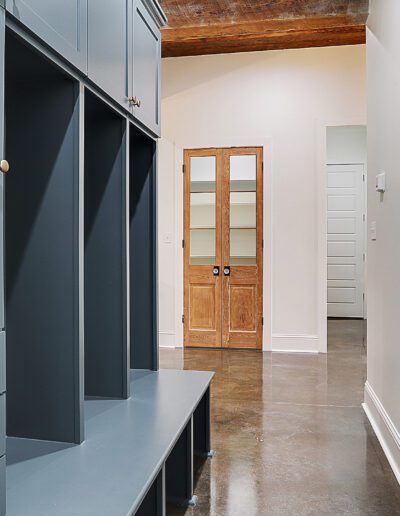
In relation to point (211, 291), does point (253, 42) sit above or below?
above

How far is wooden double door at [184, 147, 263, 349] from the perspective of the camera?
551 centimetres

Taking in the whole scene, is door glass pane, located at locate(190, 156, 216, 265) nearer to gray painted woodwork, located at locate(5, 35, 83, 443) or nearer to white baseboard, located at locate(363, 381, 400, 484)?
→ white baseboard, located at locate(363, 381, 400, 484)

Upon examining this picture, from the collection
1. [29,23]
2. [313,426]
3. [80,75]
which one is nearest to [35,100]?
[80,75]

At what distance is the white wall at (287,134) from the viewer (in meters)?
5.38

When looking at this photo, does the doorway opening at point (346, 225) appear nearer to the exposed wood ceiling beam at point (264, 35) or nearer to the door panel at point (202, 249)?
the exposed wood ceiling beam at point (264, 35)

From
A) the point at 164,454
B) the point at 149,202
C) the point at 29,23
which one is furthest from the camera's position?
the point at 149,202

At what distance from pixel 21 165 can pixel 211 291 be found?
407cm

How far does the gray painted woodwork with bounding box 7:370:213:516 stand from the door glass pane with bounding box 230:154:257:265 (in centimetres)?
342

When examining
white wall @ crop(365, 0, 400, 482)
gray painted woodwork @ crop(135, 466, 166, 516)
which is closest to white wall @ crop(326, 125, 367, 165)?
white wall @ crop(365, 0, 400, 482)

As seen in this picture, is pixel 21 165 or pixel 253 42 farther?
pixel 253 42

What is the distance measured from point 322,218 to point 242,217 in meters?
0.89

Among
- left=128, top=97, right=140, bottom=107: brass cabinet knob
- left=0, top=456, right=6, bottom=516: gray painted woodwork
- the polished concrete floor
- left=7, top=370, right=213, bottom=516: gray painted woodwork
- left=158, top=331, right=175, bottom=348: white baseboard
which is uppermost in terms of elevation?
left=128, top=97, right=140, bottom=107: brass cabinet knob

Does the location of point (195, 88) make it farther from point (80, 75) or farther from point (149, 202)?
point (80, 75)

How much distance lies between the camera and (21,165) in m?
1.67
